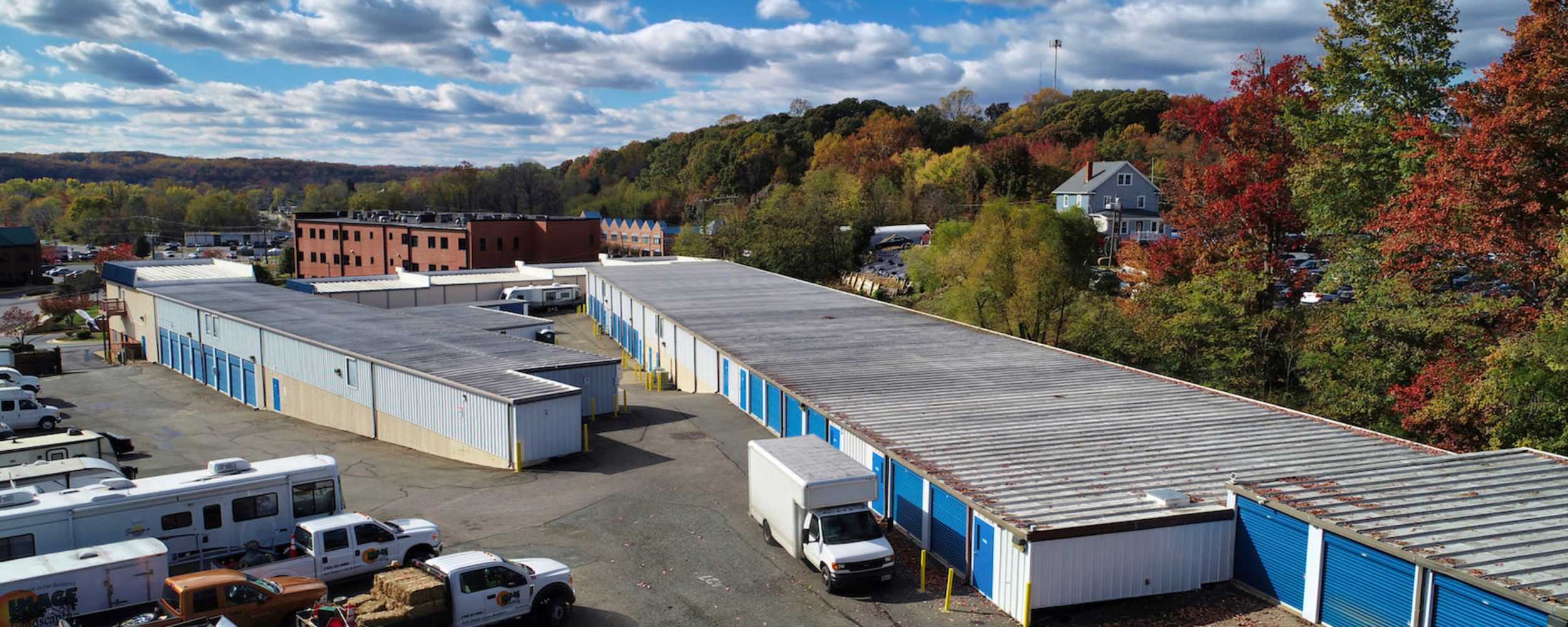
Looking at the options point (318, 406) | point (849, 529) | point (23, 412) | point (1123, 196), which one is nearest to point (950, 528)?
point (849, 529)

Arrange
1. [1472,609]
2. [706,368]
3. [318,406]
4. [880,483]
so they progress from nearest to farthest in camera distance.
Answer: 1. [1472,609]
2. [880,483]
3. [318,406]
4. [706,368]

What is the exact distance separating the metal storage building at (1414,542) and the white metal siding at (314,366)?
79.4ft

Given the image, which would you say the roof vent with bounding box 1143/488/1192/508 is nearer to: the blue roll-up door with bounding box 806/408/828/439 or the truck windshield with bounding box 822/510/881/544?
the truck windshield with bounding box 822/510/881/544

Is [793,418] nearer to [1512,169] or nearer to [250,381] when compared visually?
[1512,169]

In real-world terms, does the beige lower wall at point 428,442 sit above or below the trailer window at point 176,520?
below

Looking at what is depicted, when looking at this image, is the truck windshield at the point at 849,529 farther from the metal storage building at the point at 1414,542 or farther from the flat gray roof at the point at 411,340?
the flat gray roof at the point at 411,340

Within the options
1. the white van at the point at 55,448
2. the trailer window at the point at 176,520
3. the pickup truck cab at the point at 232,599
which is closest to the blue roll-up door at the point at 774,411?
the pickup truck cab at the point at 232,599

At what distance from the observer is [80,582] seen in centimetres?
1380

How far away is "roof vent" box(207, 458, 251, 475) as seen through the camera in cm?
1725

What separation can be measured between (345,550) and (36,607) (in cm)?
417

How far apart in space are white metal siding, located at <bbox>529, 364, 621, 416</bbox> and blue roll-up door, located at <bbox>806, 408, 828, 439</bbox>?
27.8 ft

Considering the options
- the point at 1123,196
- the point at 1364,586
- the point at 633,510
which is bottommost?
the point at 633,510

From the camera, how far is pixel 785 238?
221 ft

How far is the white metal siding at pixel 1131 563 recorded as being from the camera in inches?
591
